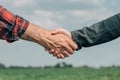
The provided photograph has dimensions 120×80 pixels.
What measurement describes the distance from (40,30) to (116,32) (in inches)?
26.6

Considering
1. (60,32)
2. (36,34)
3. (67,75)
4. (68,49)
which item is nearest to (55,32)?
(60,32)

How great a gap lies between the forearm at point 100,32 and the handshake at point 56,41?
22 centimetres

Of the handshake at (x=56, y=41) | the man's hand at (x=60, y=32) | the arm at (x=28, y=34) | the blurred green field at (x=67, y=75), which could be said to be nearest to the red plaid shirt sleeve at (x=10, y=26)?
the arm at (x=28, y=34)

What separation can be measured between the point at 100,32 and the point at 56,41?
49cm

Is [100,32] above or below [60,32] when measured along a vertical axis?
above

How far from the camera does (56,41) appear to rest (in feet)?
18.4

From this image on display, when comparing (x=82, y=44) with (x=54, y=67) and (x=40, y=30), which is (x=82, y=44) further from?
(x=54, y=67)

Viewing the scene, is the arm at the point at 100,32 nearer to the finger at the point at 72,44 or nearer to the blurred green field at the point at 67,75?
the finger at the point at 72,44

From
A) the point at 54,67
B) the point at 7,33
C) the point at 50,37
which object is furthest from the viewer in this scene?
the point at 54,67

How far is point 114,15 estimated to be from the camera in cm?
524

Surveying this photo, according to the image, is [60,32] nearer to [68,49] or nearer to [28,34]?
[68,49]

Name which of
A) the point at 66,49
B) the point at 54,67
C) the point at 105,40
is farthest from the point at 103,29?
the point at 54,67

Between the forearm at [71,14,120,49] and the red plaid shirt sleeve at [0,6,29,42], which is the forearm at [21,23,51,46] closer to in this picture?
the red plaid shirt sleeve at [0,6,29,42]

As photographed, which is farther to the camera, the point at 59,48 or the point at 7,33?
the point at 59,48
